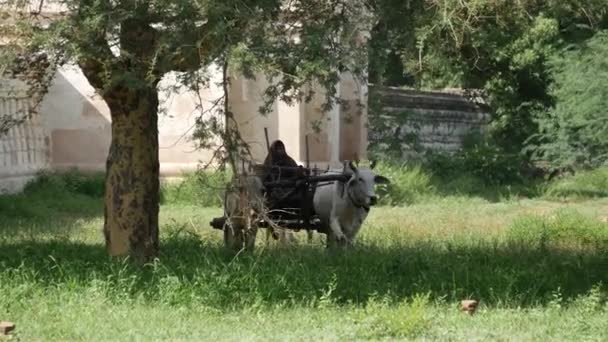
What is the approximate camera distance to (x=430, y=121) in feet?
96.9

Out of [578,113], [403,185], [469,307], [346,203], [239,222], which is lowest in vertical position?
[469,307]

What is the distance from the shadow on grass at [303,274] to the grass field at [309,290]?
0.06 ft

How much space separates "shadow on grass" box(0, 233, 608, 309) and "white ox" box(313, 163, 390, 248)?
542 mm

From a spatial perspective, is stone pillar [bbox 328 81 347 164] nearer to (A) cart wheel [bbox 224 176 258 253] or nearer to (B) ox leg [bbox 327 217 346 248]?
(B) ox leg [bbox 327 217 346 248]

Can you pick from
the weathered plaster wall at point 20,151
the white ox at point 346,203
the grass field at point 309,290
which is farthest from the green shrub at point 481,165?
the white ox at point 346,203

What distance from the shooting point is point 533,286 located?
10719mm

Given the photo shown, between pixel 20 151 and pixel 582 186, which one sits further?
pixel 582 186

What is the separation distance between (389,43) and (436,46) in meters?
0.43

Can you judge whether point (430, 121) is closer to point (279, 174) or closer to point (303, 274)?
point (279, 174)

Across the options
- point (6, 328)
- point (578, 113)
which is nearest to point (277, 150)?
point (6, 328)

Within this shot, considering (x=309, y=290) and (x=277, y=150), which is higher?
(x=277, y=150)

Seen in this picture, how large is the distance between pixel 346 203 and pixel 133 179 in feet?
8.96

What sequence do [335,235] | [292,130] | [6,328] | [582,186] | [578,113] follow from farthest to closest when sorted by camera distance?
[582,186]
[578,113]
[292,130]
[335,235]
[6,328]

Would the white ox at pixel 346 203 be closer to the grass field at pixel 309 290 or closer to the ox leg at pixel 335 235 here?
the ox leg at pixel 335 235
